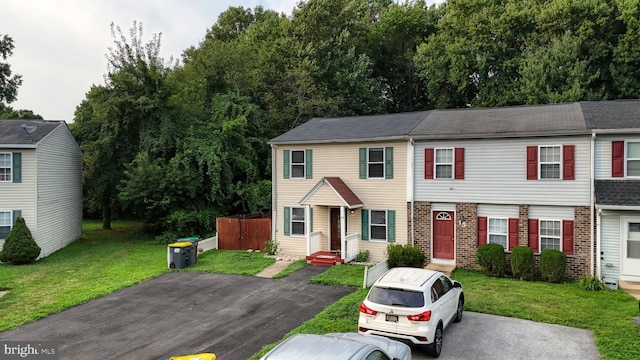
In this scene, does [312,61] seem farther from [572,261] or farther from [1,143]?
[572,261]

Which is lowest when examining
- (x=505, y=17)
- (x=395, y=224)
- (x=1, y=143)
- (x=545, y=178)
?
(x=395, y=224)

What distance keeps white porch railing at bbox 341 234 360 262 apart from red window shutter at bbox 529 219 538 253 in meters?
6.83

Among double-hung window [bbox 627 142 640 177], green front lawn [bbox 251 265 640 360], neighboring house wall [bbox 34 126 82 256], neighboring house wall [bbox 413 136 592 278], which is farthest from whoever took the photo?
neighboring house wall [bbox 34 126 82 256]

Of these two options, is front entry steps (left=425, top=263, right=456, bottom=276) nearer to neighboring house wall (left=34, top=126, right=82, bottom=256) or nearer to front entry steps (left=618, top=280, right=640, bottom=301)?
front entry steps (left=618, top=280, right=640, bottom=301)

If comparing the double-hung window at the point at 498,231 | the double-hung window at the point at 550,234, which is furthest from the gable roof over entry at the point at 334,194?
the double-hung window at the point at 550,234

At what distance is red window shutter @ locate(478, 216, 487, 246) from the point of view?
1673cm

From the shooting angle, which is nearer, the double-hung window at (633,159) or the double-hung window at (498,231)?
the double-hung window at (633,159)

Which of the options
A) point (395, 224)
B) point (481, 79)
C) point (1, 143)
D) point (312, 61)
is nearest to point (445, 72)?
point (481, 79)

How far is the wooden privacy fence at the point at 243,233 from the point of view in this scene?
21.6m

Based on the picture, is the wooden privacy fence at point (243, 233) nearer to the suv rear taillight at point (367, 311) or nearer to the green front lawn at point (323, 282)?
the green front lawn at point (323, 282)

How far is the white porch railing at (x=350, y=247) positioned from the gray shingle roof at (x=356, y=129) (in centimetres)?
423

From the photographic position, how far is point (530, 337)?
9859 mm

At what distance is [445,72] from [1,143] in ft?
93.2

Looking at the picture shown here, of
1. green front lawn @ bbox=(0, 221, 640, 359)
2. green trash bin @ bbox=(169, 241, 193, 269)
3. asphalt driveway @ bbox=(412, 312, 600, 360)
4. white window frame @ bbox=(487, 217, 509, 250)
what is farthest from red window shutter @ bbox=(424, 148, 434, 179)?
green trash bin @ bbox=(169, 241, 193, 269)
